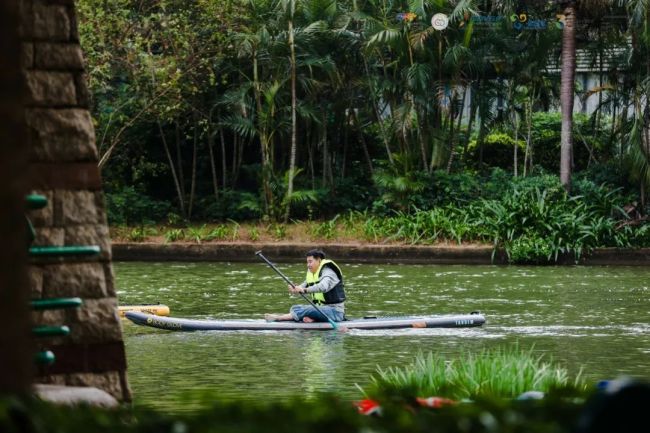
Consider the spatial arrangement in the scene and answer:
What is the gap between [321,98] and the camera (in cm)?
3375

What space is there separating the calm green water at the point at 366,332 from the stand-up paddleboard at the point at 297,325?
3.8 inches

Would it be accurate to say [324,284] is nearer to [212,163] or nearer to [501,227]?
[501,227]

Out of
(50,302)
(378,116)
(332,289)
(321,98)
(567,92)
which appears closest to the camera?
(50,302)

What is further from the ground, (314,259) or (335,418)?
(335,418)

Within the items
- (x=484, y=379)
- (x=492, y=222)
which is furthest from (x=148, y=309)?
(x=492, y=222)

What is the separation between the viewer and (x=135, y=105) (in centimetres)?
3194

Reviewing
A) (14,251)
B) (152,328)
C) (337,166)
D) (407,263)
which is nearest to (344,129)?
(337,166)

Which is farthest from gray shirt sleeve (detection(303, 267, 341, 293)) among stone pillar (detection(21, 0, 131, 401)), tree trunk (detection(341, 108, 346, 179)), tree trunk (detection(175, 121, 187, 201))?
tree trunk (detection(341, 108, 346, 179))

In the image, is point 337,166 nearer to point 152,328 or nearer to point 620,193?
point 620,193

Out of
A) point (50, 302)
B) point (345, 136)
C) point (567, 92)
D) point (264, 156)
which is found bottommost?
point (50, 302)

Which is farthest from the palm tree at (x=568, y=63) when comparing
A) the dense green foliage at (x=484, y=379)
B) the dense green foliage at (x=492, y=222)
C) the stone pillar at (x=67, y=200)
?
the stone pillar at (x=67, y=200)

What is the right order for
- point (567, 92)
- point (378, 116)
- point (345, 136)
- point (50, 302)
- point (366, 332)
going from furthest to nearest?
point (345, 136), point (378, 116), point (567, 92), point (366, 332), point (50, 302)

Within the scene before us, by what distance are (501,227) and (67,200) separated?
21964mm

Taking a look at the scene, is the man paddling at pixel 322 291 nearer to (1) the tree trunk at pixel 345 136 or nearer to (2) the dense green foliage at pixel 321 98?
(2) the dense green foliage at pixel 321 98
